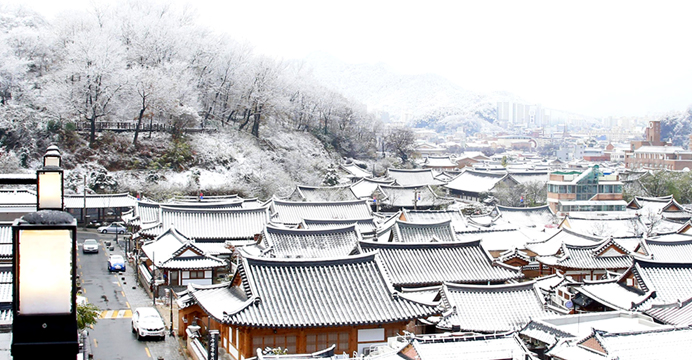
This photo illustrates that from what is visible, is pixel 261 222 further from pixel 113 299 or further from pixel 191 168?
pixel 191 168

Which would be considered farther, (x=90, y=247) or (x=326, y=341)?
(x=90, y=247)

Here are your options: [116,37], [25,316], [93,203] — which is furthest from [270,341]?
[116,37]

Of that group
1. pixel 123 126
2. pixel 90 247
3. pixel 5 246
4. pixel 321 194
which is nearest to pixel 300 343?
pixel 5 246

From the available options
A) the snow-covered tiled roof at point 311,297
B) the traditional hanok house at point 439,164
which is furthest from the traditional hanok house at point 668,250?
the traditional hanok house at point 439,164

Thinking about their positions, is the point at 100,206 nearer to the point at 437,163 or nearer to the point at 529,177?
the point at 529,177

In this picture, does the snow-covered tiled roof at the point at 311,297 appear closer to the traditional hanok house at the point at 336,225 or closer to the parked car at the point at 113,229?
the traditional hanok house at the point at 336,225

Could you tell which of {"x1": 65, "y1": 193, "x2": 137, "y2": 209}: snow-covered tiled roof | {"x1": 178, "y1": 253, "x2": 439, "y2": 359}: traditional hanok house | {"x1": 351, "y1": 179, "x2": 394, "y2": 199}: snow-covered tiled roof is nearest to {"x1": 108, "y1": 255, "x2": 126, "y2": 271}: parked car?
{"x1": 65, "y1": 193, "x2": 137, "y2": 209}: snow-covered tiled roof
